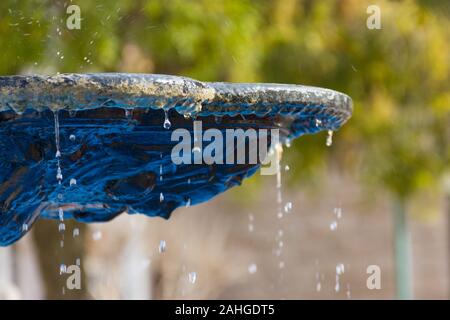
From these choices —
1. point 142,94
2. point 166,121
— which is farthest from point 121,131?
point 142,94

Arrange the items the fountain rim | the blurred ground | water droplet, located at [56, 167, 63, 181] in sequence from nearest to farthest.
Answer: the fountain rim < water droplet, located at [56, 167, 63, 181] < the blurred ground

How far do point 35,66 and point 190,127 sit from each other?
98.4 inches

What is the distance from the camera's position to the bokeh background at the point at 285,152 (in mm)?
5121

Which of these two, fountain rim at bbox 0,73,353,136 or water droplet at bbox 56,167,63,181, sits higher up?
fountain rim at bbox 0,73,353,136

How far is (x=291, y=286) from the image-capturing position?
1217 centimetres

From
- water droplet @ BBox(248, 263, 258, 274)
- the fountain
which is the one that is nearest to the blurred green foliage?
the fountain

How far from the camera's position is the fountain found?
2.06 m

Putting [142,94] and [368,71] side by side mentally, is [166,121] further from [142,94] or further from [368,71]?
[368,71]

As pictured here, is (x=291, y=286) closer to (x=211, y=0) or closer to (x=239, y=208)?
(x=239, y=208)

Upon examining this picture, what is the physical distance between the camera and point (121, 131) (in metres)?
2.34

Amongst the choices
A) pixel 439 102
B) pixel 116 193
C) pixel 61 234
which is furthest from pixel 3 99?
pixel 439 102

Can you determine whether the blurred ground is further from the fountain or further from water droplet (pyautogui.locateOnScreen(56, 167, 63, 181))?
water droplet (pyautogui.locateOnScreen(56, 167, 63, 181))

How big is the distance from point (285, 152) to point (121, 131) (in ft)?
15.2

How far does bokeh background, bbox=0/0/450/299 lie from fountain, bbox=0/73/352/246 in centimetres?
128
